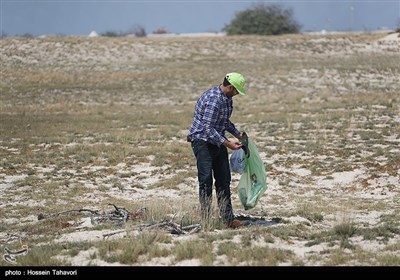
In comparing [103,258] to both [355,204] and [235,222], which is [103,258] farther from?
[355,204]

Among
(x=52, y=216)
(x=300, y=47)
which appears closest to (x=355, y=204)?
(x=52, y=216)

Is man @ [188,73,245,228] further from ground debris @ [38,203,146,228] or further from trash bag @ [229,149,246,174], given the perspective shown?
ground debris @ [38,203,146,228]

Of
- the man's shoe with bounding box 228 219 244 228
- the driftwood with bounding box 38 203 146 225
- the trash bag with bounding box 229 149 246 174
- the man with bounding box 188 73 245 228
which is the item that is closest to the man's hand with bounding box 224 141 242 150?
the man with bounding box 188 73 245 228

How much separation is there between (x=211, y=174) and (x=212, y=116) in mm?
799

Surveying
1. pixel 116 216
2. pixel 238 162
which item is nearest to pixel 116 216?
pixel 116 216

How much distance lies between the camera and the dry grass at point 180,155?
7.55 meters

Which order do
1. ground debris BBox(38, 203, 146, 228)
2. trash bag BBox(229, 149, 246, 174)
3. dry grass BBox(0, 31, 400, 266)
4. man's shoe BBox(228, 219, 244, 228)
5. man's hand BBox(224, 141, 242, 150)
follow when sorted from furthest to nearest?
ground debris BBox(38, 203, 146, 228), trash bag BBox(229, 149, 246, 174), man's shoe BBox(228, 219, 244, 228), man's hand BBox(224, 141, 242, 150), dry grass BBox(0, 31, 400, 266)

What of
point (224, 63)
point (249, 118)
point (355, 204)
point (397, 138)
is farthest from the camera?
point (224, 63)

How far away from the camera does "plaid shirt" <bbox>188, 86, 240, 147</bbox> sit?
8273 mm

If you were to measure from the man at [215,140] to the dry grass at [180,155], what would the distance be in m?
0.32

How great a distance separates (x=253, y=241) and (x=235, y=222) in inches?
40.4

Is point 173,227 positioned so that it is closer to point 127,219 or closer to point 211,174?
point 211,174

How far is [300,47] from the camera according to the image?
5425 centimetres

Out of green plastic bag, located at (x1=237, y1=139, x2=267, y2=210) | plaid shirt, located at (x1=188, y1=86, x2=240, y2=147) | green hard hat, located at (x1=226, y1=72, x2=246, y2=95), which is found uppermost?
green hard hat, located at (x1=226, y1=72, x2=246, y2=95)
